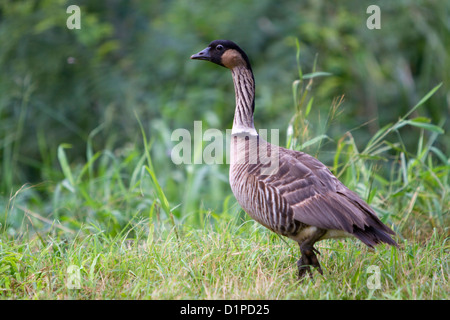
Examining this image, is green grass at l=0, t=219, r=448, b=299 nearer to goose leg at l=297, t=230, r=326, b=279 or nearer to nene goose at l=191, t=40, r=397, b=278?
goose leg at l=297, t=230, r=326, b=279

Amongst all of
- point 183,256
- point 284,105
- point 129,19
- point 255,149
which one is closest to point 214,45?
point 255,149

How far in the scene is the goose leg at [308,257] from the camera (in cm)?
396

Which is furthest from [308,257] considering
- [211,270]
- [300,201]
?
[211,270]

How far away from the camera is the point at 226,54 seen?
15.5 ft

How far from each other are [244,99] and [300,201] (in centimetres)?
119

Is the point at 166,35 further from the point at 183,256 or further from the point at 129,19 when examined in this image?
the point at 183,256

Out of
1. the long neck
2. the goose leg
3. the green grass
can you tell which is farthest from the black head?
the goose leg

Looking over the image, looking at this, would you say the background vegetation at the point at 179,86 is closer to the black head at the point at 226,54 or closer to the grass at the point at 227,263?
the grass at the point at 227,263

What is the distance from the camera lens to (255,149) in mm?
4387

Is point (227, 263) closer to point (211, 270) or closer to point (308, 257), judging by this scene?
point (211, 270)

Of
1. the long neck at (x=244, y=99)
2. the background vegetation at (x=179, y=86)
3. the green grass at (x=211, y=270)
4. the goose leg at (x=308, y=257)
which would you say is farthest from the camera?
the background vegetation at (x=179, y=86)

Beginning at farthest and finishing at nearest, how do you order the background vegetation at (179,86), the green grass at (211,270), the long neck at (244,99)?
the background vegetation at (179,86)
the long neck at (244,99)
the green grass at (211,270)

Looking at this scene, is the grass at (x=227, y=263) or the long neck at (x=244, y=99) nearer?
the grass at (x=227, y=263)

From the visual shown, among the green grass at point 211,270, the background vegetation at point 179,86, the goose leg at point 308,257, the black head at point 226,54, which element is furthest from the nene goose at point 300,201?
the background vegetation at point 179,86
